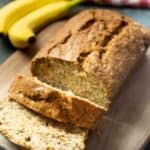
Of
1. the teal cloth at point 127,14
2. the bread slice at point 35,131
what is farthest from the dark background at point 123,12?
the bread slice at point 35,131

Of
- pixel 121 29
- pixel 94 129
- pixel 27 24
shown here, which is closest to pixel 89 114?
pixel 94 129

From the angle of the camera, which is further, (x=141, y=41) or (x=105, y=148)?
(x=141, y=41)

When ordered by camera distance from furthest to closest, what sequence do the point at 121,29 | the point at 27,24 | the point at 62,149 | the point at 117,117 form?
the point at 27,24 < the point at 121,29 < the point at 117,117 < the point at 62,149

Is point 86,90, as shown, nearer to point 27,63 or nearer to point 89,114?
point 89,114

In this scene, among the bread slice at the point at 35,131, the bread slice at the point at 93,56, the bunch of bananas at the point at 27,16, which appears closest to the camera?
the bread slice at the point at 35,131

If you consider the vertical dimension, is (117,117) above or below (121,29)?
below

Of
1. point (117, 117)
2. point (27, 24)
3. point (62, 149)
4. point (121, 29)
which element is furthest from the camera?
point (27, 24)

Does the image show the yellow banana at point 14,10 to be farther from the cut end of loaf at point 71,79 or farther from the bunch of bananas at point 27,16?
the cut end of loaf at point 71,79

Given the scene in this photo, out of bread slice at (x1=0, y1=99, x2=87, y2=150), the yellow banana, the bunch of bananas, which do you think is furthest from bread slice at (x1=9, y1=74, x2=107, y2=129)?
the yellow banana

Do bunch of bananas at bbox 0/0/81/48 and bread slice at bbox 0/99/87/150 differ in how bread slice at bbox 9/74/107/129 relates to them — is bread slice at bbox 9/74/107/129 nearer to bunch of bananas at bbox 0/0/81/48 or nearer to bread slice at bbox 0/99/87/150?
bread slice at bbox 0/99/87/150
